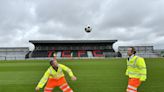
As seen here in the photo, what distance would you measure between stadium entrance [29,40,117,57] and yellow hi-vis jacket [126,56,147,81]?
5961 centimetres

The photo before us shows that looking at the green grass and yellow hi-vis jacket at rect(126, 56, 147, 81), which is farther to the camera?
the green grass

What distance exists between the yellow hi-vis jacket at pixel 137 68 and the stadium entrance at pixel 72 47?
5961 centimetres

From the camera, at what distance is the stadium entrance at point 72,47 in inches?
2643

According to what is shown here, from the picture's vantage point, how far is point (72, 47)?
68188 millimetres

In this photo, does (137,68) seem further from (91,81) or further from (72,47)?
(72,47)

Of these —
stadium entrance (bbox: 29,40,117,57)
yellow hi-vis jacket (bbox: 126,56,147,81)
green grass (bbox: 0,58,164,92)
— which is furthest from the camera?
stadium entrance (bbox: 29,40,117,57)

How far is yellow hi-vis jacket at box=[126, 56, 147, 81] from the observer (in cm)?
631

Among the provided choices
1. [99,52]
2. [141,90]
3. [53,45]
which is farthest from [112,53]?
[141,90]

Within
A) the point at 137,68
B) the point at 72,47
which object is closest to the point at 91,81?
the point at 137,68

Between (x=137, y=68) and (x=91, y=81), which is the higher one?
(x=137, y=68)

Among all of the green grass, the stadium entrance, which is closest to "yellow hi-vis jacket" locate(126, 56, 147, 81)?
the green grass

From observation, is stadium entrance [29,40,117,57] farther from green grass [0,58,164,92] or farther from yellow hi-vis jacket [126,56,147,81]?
yellow hi-vis jacket [126,56,147,81]

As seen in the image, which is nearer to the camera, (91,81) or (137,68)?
(137,68)

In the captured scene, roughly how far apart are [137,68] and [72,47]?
61835 mm
